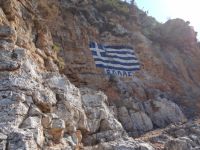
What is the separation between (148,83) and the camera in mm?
27422

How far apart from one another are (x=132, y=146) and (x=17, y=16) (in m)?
7.67

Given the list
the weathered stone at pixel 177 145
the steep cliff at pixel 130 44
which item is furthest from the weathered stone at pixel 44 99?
the steep cliff at pixel 130 44

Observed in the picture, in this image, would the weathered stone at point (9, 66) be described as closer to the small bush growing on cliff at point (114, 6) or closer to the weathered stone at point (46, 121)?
the weathered stone at point (46, 121)

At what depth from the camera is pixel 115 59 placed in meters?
27.8

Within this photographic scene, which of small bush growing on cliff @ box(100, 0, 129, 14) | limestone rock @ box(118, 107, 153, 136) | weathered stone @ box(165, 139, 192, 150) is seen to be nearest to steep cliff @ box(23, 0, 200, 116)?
small bush growing on cliff @ box(100, 0, 129, 14)

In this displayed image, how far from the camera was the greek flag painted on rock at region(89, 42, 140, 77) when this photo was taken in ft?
88.5

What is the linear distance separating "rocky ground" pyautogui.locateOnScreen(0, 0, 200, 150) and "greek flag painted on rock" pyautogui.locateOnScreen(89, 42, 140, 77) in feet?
1.92

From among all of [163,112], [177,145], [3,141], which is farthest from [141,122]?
[3,141]

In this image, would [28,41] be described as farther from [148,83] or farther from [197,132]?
[148,83]

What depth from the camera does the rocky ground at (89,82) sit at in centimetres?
1268

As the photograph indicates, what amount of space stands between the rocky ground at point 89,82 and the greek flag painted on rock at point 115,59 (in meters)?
0.59

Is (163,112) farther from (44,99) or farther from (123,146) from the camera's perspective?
(44,99)

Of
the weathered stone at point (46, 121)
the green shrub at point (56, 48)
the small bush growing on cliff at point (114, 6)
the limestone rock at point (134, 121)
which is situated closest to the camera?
the weathered stone at point (46, 121)

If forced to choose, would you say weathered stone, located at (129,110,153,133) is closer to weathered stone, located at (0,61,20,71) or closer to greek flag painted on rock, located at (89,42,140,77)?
greek flag painted on rock, located at (89,42,140,77)
